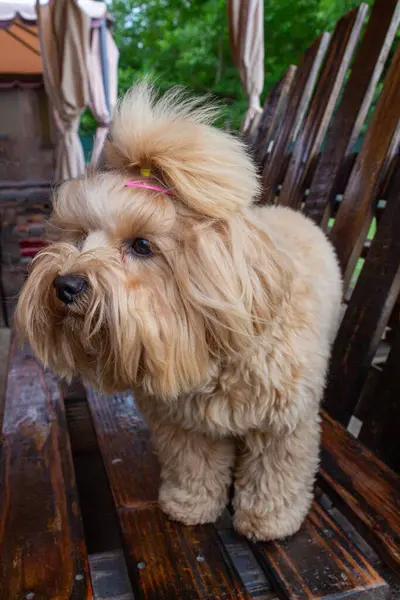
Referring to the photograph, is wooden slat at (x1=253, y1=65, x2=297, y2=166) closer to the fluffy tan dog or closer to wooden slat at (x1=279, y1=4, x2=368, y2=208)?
wooden slat at (x1=279, y1=4, x2=368, y2=208)

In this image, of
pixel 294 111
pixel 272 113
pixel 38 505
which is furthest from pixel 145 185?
pixel 272 113

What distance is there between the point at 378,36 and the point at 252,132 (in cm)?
160

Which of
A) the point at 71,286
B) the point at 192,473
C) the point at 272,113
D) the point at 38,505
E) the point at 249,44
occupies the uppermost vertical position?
the point at 249,44

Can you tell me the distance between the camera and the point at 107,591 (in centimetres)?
149

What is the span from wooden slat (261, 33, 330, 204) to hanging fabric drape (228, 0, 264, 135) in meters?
0.62

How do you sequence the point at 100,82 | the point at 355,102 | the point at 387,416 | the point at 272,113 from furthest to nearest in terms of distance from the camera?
the point at 100,82
the point at 272,113
the point at 355,102
the point at 387,416

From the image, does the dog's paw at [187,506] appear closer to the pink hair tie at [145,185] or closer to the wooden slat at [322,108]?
the pink hair tie at [145,185]

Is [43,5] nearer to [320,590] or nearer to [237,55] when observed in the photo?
[237,55]

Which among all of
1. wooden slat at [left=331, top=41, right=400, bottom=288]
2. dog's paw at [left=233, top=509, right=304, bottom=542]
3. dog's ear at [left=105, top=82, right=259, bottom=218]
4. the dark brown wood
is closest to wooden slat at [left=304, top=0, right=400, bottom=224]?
wooden slat at [left=331, top=41, right=400, bottom=288]

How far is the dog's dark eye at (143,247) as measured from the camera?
1.18 m

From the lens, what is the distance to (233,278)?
1.17 metres

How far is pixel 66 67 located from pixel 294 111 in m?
2.21

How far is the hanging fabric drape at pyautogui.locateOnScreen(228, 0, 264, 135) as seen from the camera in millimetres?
3574

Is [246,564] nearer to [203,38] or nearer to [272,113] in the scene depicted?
[272,113]
